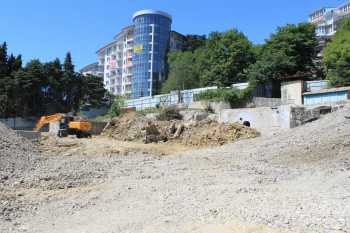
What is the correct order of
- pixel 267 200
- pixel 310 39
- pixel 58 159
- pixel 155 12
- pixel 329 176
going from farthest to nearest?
pixel 155 12
pixel 310 39
pixel 58 159
pixel 329 176
pixel 267 200

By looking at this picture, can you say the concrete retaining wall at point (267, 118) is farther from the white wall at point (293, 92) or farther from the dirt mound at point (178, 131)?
the white wall at point (293, 92)

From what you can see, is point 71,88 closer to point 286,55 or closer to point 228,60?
point 228,60

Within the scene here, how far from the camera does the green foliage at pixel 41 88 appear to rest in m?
51.5

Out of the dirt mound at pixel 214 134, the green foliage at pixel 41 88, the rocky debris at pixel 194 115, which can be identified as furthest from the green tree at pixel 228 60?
the dirt mound at pixel 214 134

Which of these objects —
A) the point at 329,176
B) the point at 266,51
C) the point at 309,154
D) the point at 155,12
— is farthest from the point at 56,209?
the point at 155,12

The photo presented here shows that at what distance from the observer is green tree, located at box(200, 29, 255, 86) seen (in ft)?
158

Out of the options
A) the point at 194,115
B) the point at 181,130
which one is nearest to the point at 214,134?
the point at 181,130

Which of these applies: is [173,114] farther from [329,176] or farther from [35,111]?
[35,111]

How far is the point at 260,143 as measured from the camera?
2117cm

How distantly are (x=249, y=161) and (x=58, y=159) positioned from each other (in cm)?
714

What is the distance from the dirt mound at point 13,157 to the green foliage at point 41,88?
1193 inches

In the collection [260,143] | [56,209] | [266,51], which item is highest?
[266,51]

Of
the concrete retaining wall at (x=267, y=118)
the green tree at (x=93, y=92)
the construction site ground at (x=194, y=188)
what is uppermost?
the green tree at (x=93, y=92)

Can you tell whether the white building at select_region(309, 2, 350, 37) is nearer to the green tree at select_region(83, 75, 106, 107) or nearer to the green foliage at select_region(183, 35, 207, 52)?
the green foliage at select_region(183, 35, 207, 52)
